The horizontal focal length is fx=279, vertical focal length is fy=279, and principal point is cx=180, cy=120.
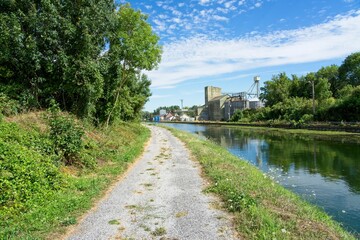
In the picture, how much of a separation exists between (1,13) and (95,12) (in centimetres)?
458

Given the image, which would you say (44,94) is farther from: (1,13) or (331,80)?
(331,80)

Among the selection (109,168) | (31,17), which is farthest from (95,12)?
(109,168)

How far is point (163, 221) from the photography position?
629 cm

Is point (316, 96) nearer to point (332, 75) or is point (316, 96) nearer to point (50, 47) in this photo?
point (332, 75)

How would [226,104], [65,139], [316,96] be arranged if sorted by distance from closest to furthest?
[65,139]
[316,96]
[226,104]

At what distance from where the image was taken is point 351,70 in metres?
64.8

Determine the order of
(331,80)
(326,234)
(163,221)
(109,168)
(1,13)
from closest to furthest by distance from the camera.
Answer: (326,234) → (163,221) → (109,168) → (1,13) → (331,80)

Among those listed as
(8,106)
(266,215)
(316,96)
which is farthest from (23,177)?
(316,96)

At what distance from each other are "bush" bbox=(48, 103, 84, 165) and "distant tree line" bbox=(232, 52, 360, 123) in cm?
4019

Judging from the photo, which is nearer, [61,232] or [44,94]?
[61,232]

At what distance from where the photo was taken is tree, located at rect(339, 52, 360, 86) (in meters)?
63.0

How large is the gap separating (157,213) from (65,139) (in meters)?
5.74

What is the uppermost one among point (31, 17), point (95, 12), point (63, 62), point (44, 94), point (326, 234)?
point (95, 12)

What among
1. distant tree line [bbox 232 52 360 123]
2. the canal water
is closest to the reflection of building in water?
distant tree line [bbox 232 52 360 123]
